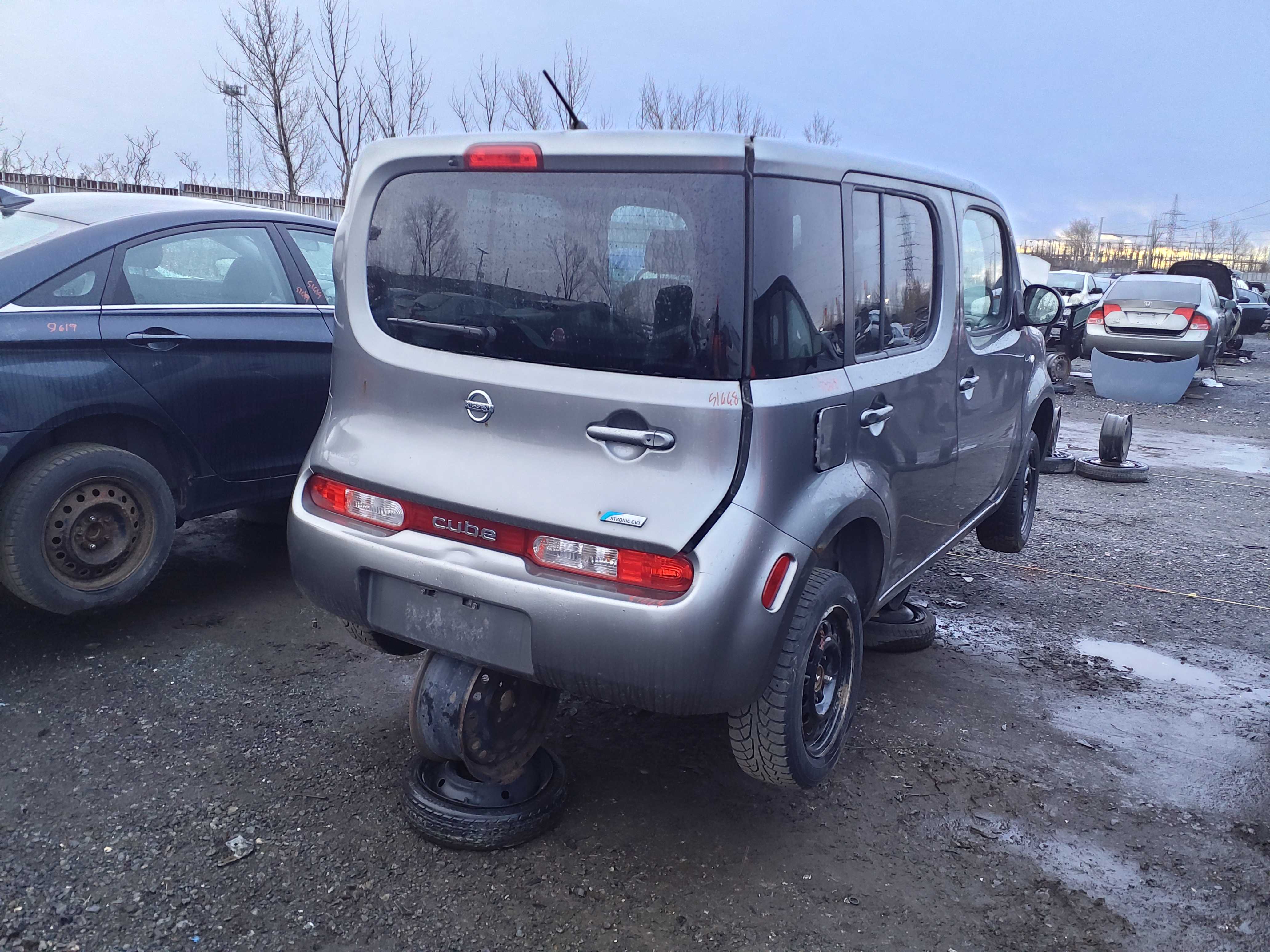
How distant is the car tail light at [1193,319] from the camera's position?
1367cm

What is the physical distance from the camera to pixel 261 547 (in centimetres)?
530

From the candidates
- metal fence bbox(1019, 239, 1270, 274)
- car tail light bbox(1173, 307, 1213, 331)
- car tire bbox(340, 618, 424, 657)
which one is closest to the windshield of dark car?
car tail light bbox(1173, 307, 1213, 331)

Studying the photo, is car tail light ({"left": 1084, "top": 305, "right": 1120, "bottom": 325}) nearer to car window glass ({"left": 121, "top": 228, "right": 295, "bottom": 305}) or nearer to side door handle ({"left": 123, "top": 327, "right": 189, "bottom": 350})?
car window glass ({"left": 121, "top": 228, "right": 295, "bottom": 305})

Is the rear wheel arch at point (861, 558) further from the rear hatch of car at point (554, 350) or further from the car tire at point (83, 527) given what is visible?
the car tire at point (83, 527)

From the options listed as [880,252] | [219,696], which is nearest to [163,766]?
[219,696]

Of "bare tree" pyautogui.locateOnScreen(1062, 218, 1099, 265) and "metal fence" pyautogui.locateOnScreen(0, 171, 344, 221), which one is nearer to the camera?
"metal fence" pyautogui.locateOnScreen(0, 171, 344, 221)

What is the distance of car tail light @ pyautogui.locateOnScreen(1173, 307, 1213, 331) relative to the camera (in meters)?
13.7

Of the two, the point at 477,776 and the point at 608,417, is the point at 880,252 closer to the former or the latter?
the point at 608,417

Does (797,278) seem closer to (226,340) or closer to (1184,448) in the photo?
(226,340)

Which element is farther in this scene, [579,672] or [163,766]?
[163,766]

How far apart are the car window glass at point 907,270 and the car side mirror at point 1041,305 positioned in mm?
1454

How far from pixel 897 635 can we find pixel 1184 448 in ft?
25.1

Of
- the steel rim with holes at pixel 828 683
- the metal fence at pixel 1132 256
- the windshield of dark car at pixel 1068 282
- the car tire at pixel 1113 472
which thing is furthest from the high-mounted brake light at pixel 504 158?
the metal fence at pixel 1132 256

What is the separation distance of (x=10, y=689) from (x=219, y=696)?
29.4 inches
